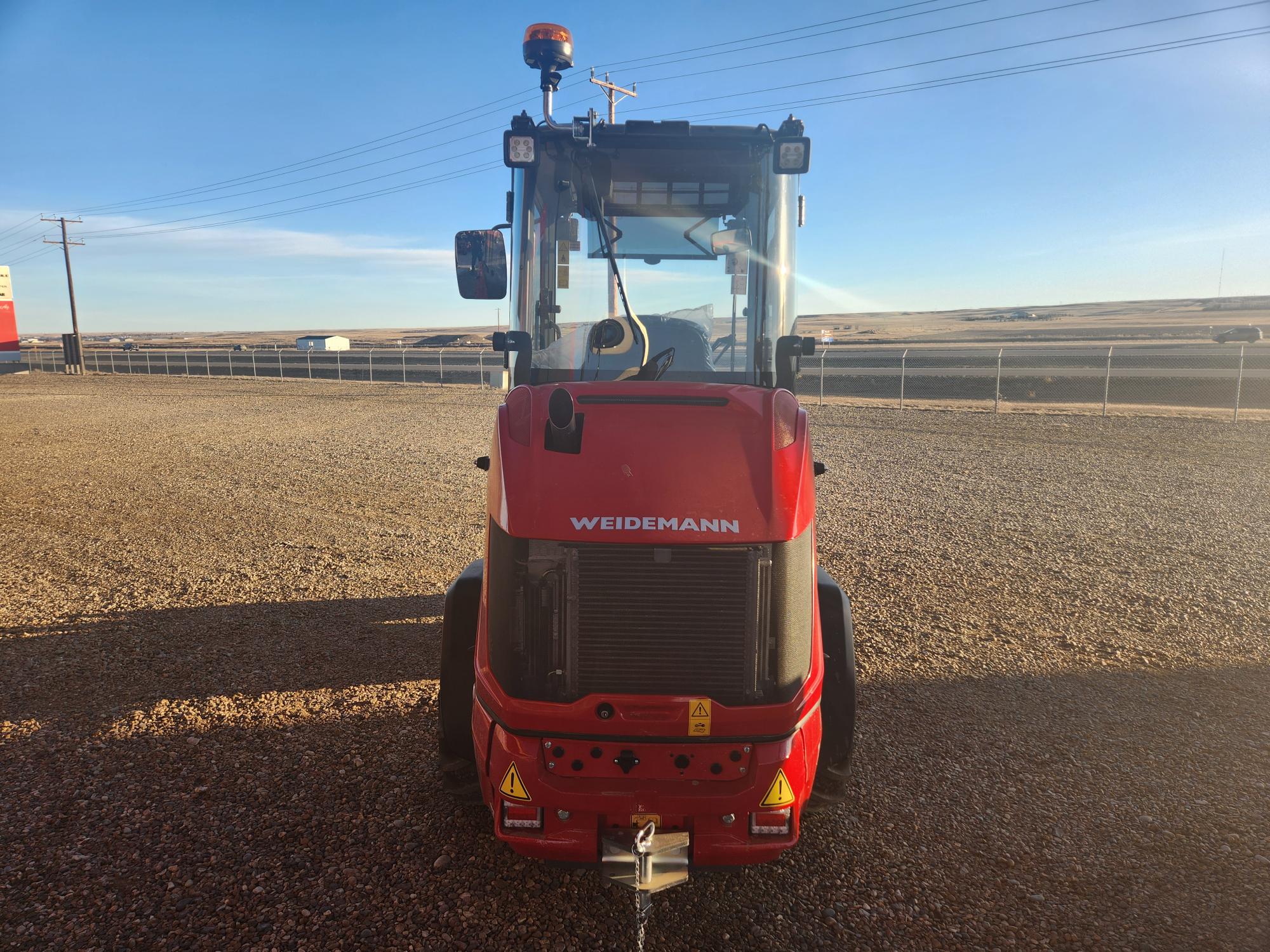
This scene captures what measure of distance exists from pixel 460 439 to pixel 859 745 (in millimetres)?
11695

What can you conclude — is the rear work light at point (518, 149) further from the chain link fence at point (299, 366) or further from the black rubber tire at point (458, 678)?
the chain link fence at point (299, 366)

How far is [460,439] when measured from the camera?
14.6 metres

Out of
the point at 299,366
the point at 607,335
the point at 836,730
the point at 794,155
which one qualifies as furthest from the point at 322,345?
the point at 836,730

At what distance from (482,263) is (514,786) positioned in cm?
232

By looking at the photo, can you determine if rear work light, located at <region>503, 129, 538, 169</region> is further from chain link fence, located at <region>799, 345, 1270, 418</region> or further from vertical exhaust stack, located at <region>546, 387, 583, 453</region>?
chain link fence, located at <region>799, 345, 1270, 418</region>

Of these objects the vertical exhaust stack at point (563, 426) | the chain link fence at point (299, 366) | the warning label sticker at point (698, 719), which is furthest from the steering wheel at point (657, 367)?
the chain link fence at point (299, 366)

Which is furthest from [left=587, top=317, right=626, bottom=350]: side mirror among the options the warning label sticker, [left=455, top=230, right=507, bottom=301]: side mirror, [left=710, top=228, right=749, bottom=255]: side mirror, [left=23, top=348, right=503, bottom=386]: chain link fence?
[left=23, top=348, right=503, bottom=386]: chain link fence

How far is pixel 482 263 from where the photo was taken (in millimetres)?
3668

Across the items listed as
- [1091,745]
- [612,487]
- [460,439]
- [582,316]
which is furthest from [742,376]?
[460,439]

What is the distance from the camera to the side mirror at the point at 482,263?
3.66 metres

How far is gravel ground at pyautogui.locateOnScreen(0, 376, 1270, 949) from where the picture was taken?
2.75m

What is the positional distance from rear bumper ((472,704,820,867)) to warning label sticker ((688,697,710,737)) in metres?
0.03

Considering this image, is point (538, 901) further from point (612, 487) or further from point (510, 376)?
point (510, 376)

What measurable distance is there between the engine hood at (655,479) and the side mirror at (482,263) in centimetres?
127
